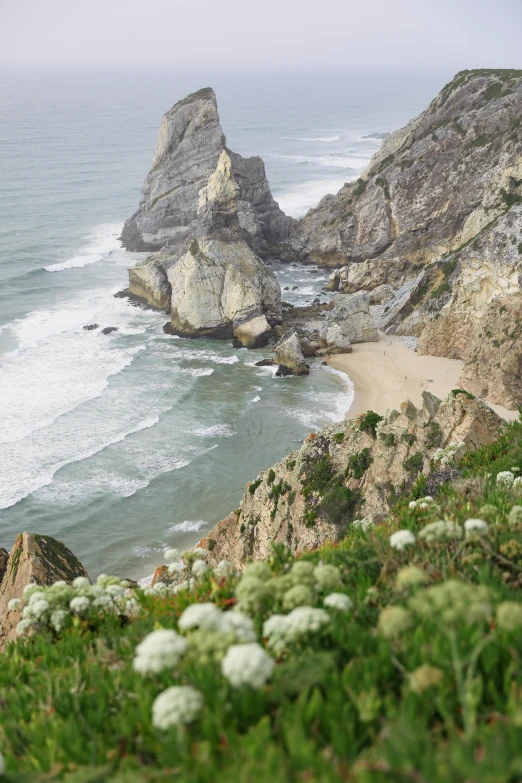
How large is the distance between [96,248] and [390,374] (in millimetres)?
44748

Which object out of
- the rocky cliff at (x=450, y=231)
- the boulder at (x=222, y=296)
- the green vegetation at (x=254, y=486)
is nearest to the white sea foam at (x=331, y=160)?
the rocky cliff at (x=450, y=231)

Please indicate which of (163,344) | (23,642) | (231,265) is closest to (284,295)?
(231,265)

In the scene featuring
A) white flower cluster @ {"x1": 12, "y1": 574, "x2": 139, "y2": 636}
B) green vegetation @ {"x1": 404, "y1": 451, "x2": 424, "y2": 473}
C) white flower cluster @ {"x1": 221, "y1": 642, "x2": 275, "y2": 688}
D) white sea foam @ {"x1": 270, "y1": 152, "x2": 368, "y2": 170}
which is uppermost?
white sea foam @ {"x1": 270, "y1": 152, "x2": 368, "y2": 170}

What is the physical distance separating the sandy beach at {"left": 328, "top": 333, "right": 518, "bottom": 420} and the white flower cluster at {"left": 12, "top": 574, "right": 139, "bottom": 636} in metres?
33.9

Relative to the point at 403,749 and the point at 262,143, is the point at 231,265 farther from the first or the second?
the point at 262,143

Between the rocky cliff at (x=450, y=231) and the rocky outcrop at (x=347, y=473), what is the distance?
68.7 ft

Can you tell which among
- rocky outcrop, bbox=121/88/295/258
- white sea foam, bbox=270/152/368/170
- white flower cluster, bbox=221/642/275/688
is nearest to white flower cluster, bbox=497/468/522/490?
white flower cluster, bbox=221/642/275/688

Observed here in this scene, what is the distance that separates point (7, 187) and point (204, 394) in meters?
73.6

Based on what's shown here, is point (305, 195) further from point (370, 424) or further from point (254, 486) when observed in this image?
point (370, 424)

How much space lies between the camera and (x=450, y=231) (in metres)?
62.1

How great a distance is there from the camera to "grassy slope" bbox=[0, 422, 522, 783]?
11.1ft

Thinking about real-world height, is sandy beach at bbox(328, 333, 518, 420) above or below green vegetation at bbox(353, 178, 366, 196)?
below

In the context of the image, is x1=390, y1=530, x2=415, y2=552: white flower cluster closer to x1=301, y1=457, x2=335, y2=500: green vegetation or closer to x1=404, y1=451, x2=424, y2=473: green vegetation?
x1=404, y1=451, x2=424, y2=473: green vegetation

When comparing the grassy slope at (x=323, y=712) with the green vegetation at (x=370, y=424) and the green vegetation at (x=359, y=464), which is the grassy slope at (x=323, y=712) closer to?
the green vegetation at (x=359, y=464)
